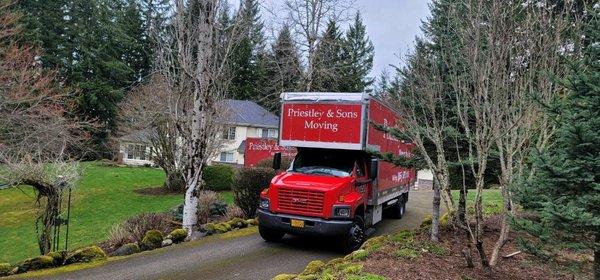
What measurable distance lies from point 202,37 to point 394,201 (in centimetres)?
715

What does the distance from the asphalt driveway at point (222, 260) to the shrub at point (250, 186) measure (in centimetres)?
177

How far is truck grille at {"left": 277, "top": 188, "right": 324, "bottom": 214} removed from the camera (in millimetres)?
8812

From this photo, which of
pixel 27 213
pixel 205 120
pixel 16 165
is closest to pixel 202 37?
pixel 205 120

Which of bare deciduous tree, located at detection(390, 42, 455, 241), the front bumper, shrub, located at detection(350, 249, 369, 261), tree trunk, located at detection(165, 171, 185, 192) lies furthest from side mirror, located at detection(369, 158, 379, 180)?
tree trunk, located at detection(165, 171, 185, 192)

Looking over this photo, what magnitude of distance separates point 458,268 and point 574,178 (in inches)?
86.7

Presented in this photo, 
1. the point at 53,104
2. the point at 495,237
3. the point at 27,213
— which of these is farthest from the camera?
the point at 53,104

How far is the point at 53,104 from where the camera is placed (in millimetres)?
19062

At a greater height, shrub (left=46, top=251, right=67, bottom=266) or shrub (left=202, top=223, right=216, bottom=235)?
shrub (left=202, top=223, right=216, bottom=235)

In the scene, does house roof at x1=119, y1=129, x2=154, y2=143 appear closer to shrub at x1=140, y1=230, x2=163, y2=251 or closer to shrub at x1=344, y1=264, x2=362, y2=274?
shrub at x1=140, y1=230, x2=163, y2=251

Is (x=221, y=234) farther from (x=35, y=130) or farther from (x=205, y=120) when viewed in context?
(x=35, y=130)

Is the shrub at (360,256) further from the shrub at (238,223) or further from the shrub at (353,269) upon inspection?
the shrub at (238,223)

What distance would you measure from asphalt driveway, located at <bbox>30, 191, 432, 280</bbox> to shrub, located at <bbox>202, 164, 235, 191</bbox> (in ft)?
39.8

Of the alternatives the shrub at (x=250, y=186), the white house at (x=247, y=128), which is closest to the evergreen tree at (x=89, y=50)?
the white house at (x=247, y=128)

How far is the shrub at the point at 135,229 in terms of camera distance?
32.6 feet
